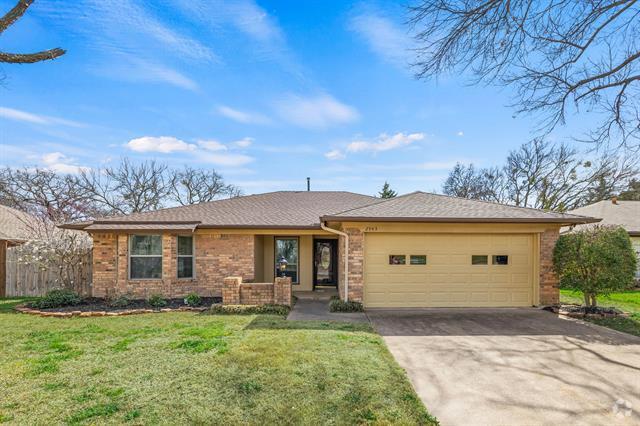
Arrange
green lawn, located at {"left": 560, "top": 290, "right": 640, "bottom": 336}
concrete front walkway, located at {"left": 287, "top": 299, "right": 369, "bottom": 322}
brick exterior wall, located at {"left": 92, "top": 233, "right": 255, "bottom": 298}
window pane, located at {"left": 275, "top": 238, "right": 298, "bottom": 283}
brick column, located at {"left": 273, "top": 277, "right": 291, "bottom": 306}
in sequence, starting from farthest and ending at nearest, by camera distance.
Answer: window pane, located at {"left": 275, "top": 238, "right": 298, "bottom": 283}
brick exterior wall, located at {"left": 92, "top": 233, "right": 255, "bottom": 298}
brick column, located at {"left": 273, "top": 277, "right": 291, "bottom": 306}
concrete front walkway, located at {"left": 287, "top": 299, "right": 369, "bottom": 322}
green lawn, located at {"left": 560, "top": 290, "right": 640, "bottom": 336}

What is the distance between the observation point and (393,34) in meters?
5.76

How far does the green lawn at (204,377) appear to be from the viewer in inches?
139

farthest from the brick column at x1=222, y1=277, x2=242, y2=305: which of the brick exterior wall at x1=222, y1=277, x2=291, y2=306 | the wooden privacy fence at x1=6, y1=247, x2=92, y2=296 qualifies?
the wooden privacy fence at x1=6, y1=247, x2=92, y2=296

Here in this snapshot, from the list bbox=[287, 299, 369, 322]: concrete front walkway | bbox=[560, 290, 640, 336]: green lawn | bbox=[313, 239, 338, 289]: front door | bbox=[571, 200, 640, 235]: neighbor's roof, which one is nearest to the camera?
bbox=[560, 290, 640, 336]: green lawn

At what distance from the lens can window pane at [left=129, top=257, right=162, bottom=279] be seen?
1081 cm

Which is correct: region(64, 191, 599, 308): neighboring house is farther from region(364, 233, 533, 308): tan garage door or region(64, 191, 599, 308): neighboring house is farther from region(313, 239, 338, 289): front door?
region(313, 239, 338, 289): front door

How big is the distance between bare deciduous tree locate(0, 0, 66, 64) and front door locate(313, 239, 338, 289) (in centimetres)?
1014

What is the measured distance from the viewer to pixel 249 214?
12.1m

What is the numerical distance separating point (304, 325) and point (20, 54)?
245 inches

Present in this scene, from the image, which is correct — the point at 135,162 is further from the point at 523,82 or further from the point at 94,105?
the point at 523,82

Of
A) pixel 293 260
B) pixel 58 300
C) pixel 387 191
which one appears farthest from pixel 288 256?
pixel 387 191

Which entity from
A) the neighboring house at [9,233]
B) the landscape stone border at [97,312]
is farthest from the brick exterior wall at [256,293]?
the neighboring house at [9,233]

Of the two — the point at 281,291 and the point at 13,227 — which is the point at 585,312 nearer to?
the point at 281,291

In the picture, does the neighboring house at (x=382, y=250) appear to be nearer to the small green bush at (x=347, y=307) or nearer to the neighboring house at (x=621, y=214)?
the small green bush at (x=347, y=307)
